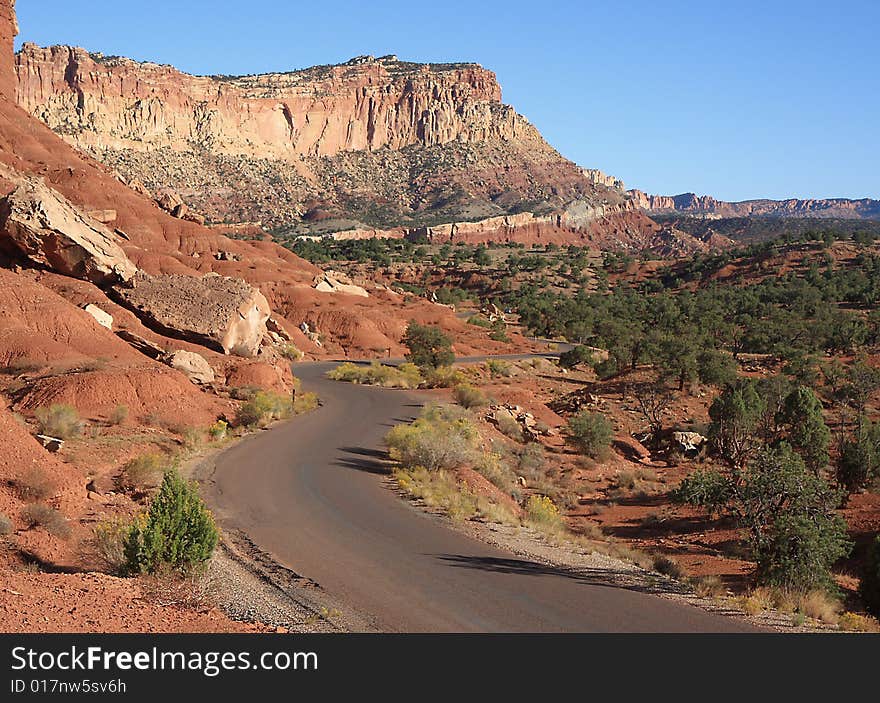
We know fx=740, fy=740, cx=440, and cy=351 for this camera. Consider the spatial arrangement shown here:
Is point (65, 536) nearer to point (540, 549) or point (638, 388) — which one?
point (540, 549)

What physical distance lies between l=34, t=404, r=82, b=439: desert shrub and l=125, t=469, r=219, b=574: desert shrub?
9246 mm

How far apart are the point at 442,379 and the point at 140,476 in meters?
25.0

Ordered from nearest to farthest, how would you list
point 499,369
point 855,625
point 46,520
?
point 855,625
point 46,520
point 499,369

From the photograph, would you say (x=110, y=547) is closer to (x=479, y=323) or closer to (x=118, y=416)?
(x=118, y=416)

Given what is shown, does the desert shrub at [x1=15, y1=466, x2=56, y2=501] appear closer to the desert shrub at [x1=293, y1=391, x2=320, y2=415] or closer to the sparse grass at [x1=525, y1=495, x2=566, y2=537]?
the sparse grass at [x1=525, y1=495, x2=566, y2=537]

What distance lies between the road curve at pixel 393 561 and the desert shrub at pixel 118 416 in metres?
3.22

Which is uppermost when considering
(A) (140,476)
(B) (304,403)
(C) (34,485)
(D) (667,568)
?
(C) (34,485)

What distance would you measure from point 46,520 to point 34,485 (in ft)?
4.43

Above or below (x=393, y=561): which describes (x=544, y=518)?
below

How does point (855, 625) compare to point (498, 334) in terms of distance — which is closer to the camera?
point (855, 625)

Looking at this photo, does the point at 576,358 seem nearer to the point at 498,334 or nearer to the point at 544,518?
the point at 498,334

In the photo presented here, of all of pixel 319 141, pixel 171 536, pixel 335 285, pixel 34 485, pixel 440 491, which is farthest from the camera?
pixel 319 141

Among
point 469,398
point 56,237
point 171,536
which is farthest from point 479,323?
point 171,536

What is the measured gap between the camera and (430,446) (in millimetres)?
20188
